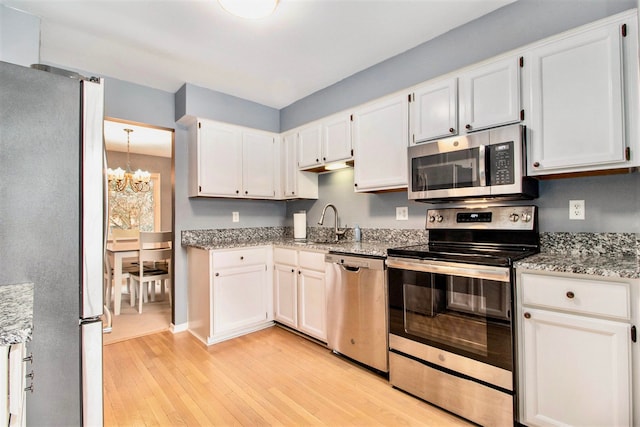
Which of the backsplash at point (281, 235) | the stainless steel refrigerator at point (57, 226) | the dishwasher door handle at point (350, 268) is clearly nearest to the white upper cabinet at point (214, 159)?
the backsplash at point (281, 235)

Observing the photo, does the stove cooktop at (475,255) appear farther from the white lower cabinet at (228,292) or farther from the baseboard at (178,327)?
the baseboard at (178,327)

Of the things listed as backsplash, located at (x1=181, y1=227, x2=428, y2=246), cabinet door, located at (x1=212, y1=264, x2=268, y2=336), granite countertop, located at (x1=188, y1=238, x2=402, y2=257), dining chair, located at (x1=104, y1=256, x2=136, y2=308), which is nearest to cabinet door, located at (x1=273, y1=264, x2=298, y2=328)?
cabinet door, located at (x1=212, y1=264, x2=268, y2=336)

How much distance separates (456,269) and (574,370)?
666mm

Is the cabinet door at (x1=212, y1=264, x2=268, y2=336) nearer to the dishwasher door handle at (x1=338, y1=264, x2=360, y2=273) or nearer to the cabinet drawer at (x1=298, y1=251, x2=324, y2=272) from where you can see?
the cabinet drawer at (x1=298, y1=251, x2=324, y2=272)

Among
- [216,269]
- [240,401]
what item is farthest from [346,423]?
[216,269]

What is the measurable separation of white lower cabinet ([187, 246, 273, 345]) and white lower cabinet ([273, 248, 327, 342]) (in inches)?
5.6

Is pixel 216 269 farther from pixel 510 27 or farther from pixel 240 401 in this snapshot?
pixel 510 27

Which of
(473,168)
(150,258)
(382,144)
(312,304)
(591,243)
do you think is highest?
(382,144)

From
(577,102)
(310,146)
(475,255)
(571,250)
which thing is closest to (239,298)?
(310,146)

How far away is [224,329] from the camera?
296cm

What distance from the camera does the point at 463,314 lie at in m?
1.82

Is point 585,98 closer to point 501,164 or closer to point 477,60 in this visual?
point 501,164

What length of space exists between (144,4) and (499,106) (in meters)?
2.32

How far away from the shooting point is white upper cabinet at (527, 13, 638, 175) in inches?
61.7
